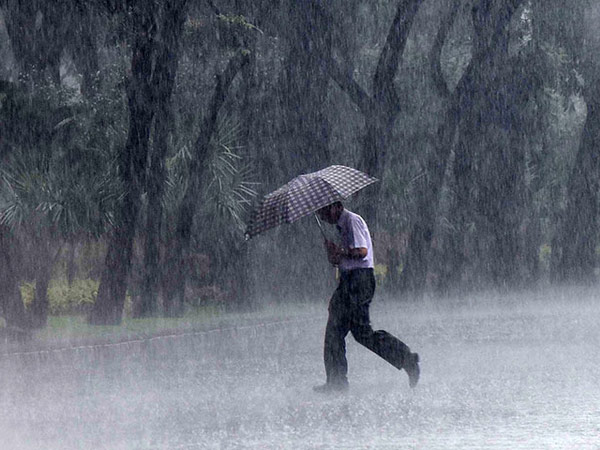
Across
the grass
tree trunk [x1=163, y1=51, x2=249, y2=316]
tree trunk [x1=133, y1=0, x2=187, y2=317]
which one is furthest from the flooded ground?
tree trunk [x1=163, y1=51, x2=249, y2=316]

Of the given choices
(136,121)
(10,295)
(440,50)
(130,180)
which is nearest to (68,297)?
(130,180)

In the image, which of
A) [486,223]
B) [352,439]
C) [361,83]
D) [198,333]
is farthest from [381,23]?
[352,439]

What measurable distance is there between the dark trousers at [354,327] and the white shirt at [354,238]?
0.06m

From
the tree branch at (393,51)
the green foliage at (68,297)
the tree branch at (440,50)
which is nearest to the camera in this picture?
the tree branch at (393,51)

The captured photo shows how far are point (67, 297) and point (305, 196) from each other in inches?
770

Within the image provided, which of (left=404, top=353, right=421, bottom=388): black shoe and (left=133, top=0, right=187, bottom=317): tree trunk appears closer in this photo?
(left=404, top=353, right=421, bottom=388): black shoe

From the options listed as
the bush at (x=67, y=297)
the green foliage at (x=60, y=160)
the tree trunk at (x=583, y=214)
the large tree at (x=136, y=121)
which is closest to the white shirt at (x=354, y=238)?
the large tree at (x=136, y=121)

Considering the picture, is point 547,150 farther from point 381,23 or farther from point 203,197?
point 203,197

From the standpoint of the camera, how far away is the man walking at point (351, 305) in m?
11.9

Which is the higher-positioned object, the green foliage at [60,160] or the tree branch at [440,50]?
the tree branch at [440,50]

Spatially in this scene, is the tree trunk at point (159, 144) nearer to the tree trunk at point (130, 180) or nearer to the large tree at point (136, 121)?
the large tree at point (136, 121)

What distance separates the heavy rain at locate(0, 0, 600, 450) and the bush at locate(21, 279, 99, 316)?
0.26 ft

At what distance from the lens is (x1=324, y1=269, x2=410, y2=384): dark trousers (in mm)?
11922

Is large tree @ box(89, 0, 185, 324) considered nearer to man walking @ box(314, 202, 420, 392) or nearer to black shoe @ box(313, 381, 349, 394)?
man walking @ box(314, 202, 420, 392)
